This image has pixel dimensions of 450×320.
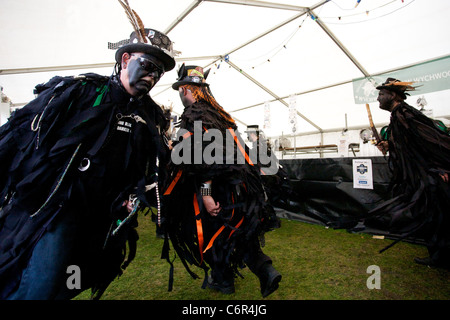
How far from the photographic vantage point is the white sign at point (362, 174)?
11.2 ft

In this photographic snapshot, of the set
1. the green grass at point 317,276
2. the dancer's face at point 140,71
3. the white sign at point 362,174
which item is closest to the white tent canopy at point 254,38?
the dancer's face at point 140,71

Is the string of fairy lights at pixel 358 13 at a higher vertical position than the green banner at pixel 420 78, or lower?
higher

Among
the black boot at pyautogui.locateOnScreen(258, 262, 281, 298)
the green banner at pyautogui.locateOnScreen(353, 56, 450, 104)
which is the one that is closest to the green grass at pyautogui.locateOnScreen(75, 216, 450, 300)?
the black boot at pyautogui.locateOnScreen(258, 262, 281, 298)

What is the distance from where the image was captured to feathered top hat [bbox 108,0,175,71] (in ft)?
4.27

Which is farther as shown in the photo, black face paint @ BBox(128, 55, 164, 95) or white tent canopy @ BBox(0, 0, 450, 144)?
white tent canopy @ BBox(0, 0, 450, 144)

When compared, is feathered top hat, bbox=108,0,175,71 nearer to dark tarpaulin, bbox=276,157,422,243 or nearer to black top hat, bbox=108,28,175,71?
black top hat, bbox=108,28,175,71

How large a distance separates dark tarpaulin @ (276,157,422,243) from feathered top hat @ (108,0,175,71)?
9.05 ft

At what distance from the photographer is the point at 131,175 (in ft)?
4.74

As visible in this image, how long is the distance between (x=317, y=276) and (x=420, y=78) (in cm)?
507

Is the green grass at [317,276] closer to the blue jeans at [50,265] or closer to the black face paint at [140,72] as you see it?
the blue jeans at [50,265]

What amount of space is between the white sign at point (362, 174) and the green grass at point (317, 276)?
0.81 meters

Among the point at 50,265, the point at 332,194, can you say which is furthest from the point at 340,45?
the point at 50,265

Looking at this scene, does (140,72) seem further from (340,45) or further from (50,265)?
(340,45)
